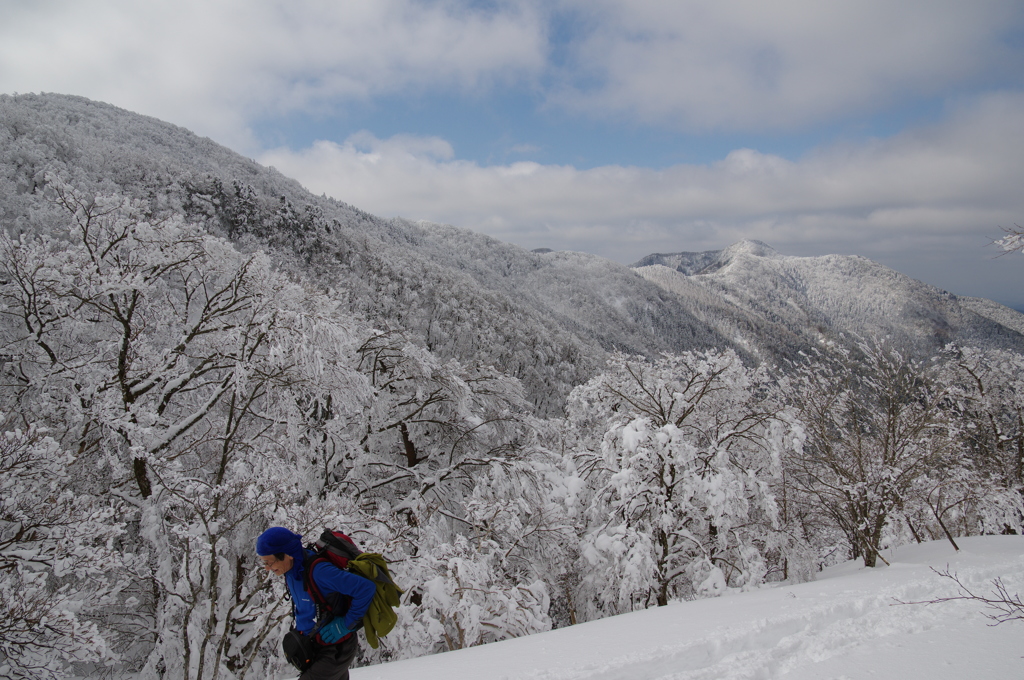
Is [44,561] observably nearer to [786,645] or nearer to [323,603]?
[323,603]

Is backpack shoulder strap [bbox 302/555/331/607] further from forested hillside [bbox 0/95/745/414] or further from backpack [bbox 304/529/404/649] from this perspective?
forested hillside [bbox 0/95/745/414]

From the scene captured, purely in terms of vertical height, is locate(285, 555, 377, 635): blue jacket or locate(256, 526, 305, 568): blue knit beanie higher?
locate(256, 526, 305, 568): blue knit beanie

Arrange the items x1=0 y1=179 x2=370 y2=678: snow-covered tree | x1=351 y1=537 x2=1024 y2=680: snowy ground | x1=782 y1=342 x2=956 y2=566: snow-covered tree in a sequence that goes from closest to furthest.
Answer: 1. x1=351 y1=537 x2=1024 y2=680: snowy ground
2. x1=0 y1=179 x2=370 y2=678: snow-covered tree
3. x1=782 y1=342 x2=956 y2=566: snow-covered tree

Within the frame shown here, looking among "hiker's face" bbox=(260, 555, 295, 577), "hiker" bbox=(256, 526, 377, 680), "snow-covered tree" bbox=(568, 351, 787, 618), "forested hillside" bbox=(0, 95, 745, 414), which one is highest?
"forested hillside" bbox=(0, 95, 745, 414)

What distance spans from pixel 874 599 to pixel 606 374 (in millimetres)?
7995

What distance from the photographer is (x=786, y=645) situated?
374 cm

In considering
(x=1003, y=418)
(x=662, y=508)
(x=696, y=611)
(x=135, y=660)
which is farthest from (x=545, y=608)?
(x=1003, y=418)

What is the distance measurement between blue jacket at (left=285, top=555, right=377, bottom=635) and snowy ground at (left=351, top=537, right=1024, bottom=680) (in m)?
1.36

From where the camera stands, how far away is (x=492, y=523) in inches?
343

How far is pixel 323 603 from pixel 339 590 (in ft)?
0.57

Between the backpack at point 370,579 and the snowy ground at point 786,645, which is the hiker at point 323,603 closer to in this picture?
the backpack at point 370,579

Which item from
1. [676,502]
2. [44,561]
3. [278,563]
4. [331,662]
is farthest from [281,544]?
[676,502]

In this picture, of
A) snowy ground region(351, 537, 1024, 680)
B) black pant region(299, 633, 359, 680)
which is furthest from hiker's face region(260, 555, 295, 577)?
snowy ground region(351, 537, 1024, 680)

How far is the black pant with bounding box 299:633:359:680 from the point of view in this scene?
→ 9.70 feet
